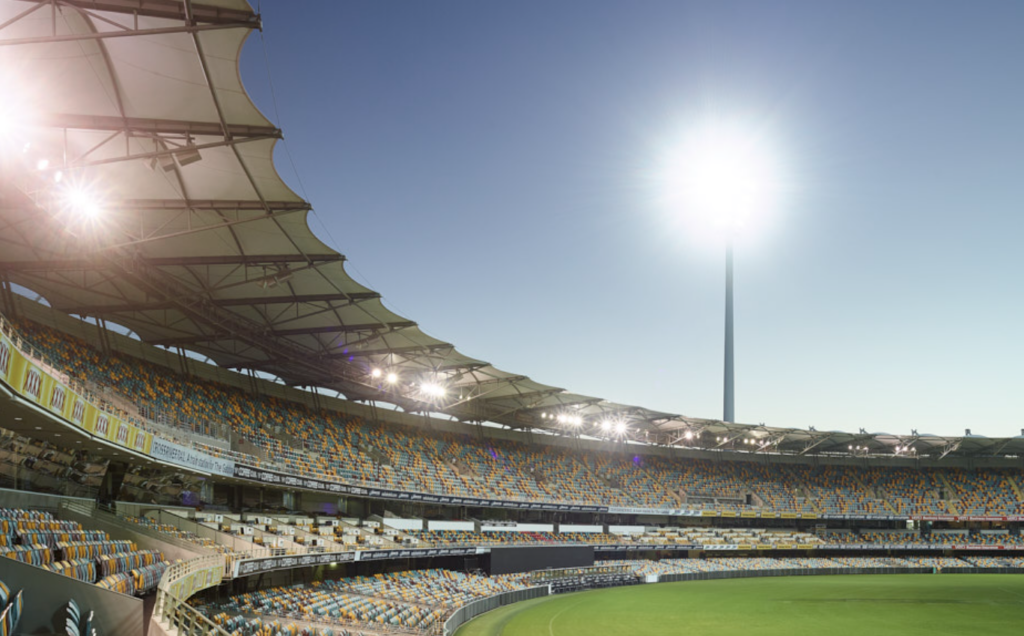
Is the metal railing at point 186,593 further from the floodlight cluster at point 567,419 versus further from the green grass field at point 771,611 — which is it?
the floodlight cluster at point 567,419

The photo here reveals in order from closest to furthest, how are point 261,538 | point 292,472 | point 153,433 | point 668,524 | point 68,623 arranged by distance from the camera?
point 68,623 → point 153,433 → point 261,538 → point 292,472 → point 668,524

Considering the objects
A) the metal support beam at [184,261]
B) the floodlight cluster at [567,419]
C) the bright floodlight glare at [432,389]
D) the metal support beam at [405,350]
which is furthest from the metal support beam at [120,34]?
the floodlight cluster at [567,419]

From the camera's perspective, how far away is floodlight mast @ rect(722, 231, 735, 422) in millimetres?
93812

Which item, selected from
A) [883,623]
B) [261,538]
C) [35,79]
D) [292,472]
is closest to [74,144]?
[35,79]

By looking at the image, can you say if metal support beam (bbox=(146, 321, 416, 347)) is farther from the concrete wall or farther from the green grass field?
the concrete wall

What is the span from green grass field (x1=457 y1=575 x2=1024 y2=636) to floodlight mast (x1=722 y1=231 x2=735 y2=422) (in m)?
36.2

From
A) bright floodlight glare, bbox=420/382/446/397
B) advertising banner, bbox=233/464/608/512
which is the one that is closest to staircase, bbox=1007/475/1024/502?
advertising banner, bbox=233/464/608/512

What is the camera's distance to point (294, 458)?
43562 mm

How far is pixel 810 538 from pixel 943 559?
43.4ft

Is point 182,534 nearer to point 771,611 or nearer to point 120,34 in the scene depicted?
point 120,34

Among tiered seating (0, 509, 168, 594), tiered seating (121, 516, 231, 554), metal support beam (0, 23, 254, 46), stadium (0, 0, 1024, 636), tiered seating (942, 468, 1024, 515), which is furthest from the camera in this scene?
tiered seating (942, 468, 1024, 515)

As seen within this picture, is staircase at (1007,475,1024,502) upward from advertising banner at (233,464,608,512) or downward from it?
upward

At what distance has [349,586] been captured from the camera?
38906 mm

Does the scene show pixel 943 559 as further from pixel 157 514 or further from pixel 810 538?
pixel 157 514
